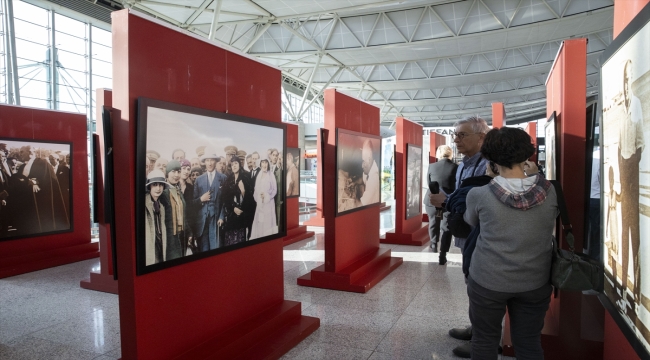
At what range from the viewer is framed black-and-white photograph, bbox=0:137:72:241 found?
7.14 meters

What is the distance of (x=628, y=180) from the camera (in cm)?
189

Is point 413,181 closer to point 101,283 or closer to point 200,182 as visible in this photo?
point 101,283

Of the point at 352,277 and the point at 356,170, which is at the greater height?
the point at 356,170

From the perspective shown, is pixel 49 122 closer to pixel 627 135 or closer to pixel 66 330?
pixel 66 330

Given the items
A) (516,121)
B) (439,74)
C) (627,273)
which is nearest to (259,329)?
(627,273)

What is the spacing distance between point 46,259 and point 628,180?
28.7ft

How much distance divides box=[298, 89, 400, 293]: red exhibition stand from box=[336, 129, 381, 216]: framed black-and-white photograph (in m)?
0.12

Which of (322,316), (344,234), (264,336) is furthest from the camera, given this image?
(344,234)

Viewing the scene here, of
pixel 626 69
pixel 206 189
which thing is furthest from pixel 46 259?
pixel 626 69

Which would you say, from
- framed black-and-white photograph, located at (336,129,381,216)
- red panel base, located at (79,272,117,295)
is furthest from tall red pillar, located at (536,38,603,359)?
red panel base, located at (79,272,117,295)

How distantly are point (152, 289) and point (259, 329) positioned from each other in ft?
4.24

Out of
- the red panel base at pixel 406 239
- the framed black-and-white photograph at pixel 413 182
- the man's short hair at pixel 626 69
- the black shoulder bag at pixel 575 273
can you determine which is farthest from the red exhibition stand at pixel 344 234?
the man's short hair at pixel 626 69

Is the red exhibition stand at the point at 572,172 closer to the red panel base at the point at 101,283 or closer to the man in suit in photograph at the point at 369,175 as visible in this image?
the man in suit in photograph at the point at 369,175

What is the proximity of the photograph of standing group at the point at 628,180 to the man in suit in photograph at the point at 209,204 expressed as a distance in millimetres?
2862
